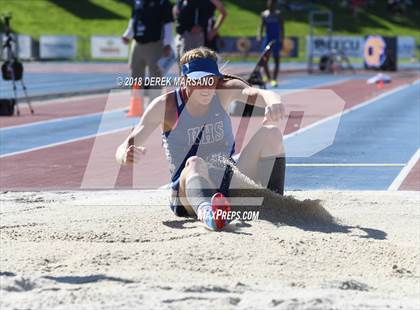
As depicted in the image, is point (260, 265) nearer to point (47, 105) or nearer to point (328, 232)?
point (328, 232)

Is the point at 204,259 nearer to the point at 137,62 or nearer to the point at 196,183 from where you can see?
the point at 196,183

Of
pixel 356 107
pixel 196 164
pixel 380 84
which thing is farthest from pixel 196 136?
pixel 380 84

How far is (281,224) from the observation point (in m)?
6.74

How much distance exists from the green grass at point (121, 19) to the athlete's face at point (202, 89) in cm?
4067

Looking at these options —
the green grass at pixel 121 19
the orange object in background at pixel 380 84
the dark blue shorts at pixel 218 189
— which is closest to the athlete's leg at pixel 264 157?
the dark blue shorts at pixel 218 189

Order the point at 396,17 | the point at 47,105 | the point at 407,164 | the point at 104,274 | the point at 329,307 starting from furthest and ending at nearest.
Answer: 1. the point at 396,17
2. the point at 47,105
3. the point at 407,164
4. the point at 104,274
5. the point at 329,307

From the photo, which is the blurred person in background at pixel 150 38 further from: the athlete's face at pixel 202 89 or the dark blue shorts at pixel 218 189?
the athlete's face at pixel 202 89

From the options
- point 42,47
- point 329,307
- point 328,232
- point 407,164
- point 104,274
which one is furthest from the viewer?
point 42,47

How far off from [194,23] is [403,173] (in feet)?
22.2

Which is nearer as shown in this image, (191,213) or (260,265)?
(260,265)

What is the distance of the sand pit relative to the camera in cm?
471

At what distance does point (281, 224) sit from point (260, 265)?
1.26 m

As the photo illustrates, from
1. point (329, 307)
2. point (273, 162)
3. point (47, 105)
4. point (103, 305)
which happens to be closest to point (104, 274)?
point (103, 305)

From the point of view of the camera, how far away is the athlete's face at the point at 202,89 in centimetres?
667
